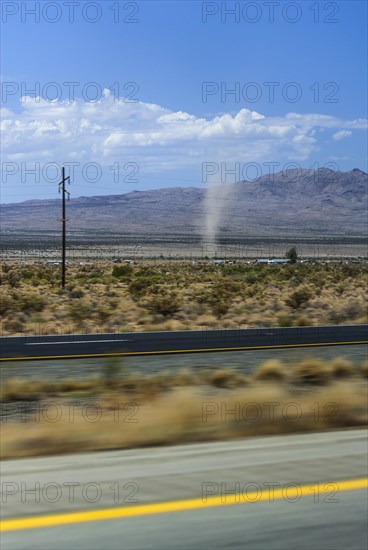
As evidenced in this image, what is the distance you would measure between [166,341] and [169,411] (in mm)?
11639

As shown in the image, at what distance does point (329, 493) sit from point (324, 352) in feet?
46.2

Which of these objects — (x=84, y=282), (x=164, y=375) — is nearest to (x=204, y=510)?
(x=164, y=375)

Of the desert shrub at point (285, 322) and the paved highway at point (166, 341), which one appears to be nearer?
the paved highway at point (166, 341)

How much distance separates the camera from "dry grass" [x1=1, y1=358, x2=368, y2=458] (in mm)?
7977

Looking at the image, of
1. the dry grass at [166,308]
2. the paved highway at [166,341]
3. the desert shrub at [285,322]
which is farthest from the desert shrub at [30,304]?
the desert shrub at [285,322]

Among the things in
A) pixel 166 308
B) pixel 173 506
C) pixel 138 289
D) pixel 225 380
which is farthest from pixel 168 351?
pixel 138 289

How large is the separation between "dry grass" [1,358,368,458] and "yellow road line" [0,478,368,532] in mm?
2347

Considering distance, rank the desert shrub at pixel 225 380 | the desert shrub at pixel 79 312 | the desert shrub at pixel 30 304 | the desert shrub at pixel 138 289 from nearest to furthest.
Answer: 1. the desert shrub at pixel 225 380
2. the desert shrub at pixel 79 312
3. the desert shrub at pixel 30 304
4. the desert shrub at pixel 138 289

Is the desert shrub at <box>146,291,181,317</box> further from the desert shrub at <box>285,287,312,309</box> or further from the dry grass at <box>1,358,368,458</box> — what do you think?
the dry grass at <box>1,358,368,458</box>

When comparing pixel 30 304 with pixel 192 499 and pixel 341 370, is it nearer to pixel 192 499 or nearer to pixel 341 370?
pixel 341 370

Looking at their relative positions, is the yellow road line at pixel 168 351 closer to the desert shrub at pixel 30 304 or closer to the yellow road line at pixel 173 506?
the desert shrub at pixel 30 304

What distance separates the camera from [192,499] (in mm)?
5492

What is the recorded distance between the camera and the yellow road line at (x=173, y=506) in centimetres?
503

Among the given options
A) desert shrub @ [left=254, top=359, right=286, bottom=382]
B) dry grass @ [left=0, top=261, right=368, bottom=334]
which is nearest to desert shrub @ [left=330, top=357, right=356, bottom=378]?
desert shrub @ [left=254, top=359, right=286, bottom=382]
